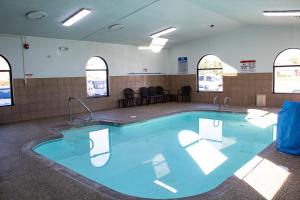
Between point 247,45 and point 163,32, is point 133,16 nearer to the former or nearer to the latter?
point 163,32

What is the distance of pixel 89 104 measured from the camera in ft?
30.2

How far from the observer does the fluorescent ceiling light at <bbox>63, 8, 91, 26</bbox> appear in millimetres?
6109

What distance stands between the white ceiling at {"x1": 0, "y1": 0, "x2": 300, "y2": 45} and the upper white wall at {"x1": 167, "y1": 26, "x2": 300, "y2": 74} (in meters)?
0.52

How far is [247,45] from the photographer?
9.62 metres

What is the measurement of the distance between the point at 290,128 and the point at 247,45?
6.52 meters

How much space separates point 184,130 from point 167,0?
3417 millimetres

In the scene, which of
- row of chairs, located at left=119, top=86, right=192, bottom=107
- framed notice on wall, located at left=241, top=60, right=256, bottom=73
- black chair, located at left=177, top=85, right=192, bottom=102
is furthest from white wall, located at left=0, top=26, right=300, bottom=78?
row of chairs, located at left=119, top=86, right=192, bottom=107

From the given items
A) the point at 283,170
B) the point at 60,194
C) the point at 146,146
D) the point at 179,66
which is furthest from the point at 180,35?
the point at 60,194

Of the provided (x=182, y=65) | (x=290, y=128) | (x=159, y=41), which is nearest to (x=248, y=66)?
(x=182, y=65)

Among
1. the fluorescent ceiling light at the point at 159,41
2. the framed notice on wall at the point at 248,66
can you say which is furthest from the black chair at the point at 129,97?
the framed notice on wall at the point at 248,66

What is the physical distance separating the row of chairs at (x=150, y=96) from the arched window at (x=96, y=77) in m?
0.87

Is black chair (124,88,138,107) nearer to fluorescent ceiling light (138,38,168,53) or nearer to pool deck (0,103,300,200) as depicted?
fluorescent ceiling light (138,38,168,53)

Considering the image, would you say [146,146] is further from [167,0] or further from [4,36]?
[4,36]

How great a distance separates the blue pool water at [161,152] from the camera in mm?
3821
